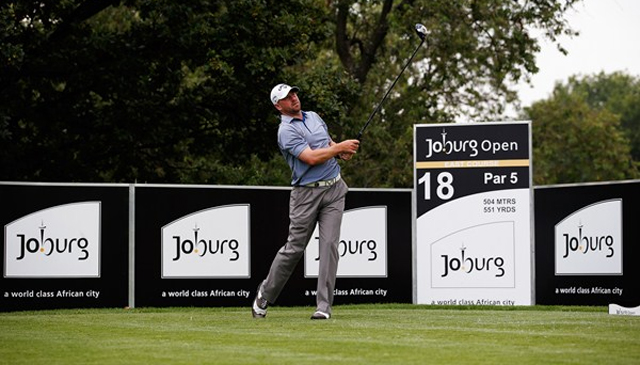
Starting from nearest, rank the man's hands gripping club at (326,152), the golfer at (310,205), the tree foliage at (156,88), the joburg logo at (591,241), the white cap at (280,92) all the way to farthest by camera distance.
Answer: the man's hands gripping club at (326,152) → the white cap at (280,92) → the golfer at (310,205) → the joburg logo at (591,241) → the tree foliage at (156,88)

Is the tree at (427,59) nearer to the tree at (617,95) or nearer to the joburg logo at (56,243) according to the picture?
the joburg logo at (56,243)

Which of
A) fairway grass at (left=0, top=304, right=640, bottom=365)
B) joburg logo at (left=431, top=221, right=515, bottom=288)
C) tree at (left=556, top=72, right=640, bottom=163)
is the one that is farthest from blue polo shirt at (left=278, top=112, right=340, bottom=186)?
tree at (left=556, top=72, right=640, bottom=163)

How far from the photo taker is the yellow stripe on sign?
48.8ft

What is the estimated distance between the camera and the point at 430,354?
24.1ft

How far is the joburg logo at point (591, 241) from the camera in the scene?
14.5 m

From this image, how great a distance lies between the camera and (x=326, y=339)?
331 inches

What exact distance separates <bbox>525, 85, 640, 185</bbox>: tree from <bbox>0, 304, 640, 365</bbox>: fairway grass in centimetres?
3268

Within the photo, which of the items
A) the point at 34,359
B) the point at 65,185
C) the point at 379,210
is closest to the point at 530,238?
the point at 379,210

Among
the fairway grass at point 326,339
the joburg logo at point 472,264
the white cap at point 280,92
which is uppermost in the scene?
the white cap at point 280,92

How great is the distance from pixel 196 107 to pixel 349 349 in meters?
16.0

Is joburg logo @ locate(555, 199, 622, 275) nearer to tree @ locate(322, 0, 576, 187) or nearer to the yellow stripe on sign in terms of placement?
the yellow stripe on sign

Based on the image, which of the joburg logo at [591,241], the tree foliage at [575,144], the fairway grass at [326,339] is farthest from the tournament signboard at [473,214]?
the tree foliage at [575,144]

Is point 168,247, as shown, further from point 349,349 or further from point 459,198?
point 349,349

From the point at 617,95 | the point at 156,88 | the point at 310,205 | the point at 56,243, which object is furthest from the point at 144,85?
the point at 617,95
